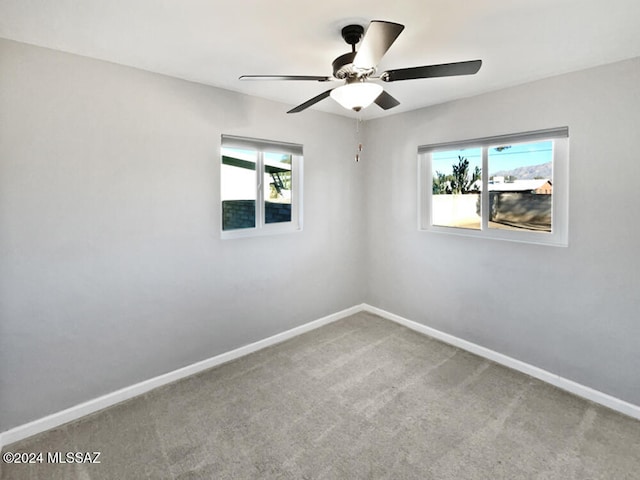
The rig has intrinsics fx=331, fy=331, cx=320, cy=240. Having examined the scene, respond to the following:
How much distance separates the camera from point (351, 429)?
204cm

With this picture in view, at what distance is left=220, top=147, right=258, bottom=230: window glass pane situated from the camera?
286 centimetres

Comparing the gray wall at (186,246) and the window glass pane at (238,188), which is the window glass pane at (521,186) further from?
the window glass pane at (238,188)

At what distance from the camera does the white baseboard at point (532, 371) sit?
7.25 feet

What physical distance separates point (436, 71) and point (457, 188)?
5.81ft

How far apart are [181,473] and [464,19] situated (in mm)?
2745

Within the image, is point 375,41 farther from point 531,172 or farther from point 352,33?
point 531,172

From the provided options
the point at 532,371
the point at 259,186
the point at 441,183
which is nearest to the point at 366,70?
the point at 259,186

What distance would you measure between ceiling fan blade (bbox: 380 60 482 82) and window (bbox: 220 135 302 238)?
5.06ft

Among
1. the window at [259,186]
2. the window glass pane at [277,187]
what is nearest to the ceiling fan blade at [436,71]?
the window at [259,186]

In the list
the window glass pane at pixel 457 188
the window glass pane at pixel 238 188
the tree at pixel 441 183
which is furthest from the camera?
the tree at pixel 441 183

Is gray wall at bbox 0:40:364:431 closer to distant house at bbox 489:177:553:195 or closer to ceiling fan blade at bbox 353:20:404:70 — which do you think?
ceiling fan blade at bbox 353:20:404:70

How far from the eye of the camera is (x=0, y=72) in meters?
1.82

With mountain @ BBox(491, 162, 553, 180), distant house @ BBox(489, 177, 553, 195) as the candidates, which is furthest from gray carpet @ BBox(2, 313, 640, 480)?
mountain @ BBox(491, 162, 553, 180)

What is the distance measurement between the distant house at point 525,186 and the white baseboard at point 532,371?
1393 mm
